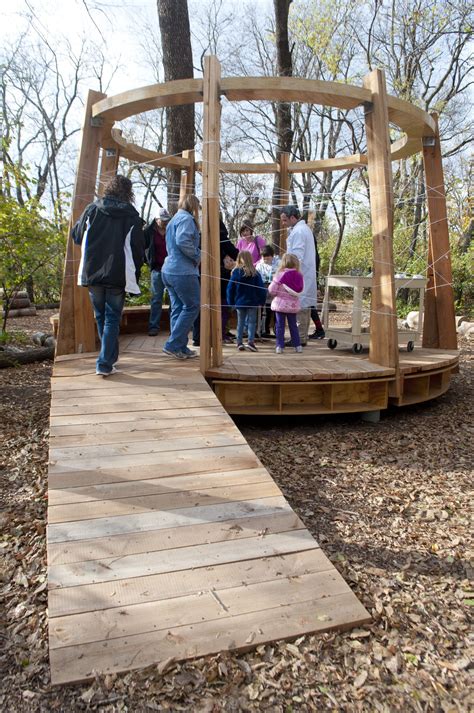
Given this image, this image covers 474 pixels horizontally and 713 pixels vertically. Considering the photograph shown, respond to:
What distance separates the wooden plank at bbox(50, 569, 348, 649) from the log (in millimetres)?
5976

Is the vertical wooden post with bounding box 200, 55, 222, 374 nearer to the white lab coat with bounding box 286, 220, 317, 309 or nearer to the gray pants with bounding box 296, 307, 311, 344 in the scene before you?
the white lab coat with bounding box 286, 220, 317, 309

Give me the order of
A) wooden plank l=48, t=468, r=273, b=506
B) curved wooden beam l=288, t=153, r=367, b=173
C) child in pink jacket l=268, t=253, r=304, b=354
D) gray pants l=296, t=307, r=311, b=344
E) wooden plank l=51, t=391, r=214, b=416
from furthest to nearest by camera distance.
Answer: curved wooden beam l=288, t=153, r=367, b=173 → gray pants l=296, t=307, r=311, b=344 → child in pink jacket l=268, t=253, r=304, b=354 → wooden plank l=51, t=391, r=214, b=416 → wooden plank l=48, t=468, r=273, b=506

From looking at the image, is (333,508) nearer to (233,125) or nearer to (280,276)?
(280,276)

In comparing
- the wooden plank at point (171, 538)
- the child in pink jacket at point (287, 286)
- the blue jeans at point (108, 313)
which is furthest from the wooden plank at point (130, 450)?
the child in pink jacket at point (287, 286)

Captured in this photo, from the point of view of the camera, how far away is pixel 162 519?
2.48 metres

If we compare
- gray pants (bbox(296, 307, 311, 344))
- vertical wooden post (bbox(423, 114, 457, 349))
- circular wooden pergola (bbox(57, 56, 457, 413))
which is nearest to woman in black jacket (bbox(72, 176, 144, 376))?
circular wooden pergola (bbox(57, 56, 457, 413))

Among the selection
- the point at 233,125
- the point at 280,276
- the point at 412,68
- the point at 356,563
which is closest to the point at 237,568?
the point at 356,563

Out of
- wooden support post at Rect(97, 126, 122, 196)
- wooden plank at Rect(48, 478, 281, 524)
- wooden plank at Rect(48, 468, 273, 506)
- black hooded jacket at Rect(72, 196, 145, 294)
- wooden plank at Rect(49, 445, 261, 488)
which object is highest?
wooden support post at Rect(97, 126, 122, 196)

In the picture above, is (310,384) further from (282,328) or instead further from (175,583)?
(175,583)

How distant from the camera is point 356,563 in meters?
2.59

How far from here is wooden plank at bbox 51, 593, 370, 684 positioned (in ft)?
5.69

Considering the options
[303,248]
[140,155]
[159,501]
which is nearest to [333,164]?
[303,248]

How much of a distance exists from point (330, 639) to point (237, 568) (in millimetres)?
487

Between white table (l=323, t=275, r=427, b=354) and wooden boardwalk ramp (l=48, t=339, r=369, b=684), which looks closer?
wooden boardwalk ramp (l=48, t=339, r=369, b=684)
